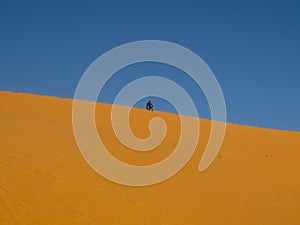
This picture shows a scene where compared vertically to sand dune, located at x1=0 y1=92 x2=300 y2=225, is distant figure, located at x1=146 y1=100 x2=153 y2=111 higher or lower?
higher

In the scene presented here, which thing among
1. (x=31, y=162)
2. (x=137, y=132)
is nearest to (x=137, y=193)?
(x=31, y=162)

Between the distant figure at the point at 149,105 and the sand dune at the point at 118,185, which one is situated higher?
the distant figure at the point at 149,105

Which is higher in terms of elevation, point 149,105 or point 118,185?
point 149,105

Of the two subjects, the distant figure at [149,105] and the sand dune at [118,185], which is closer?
the sand dune at [118,185]

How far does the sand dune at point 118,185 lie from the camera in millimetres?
8797

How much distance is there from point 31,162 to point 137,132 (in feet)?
26.1

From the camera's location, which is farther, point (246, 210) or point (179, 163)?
point (179, 163)

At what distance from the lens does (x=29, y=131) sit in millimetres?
13383

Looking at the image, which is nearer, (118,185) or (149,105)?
(118,185)

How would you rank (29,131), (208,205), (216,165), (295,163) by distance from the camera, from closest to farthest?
1. (208,205)
2. (29,131)
3. (216,165)
4. (295,163)

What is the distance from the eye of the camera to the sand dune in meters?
8.80

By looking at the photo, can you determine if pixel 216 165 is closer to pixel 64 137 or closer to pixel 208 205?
pixel 208 205

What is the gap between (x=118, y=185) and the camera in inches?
430

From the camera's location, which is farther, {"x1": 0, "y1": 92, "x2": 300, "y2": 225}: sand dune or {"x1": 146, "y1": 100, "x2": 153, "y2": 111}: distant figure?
{"x1": 146, "y1": 100, "x2": 153, "y2": 111}: distant figure
